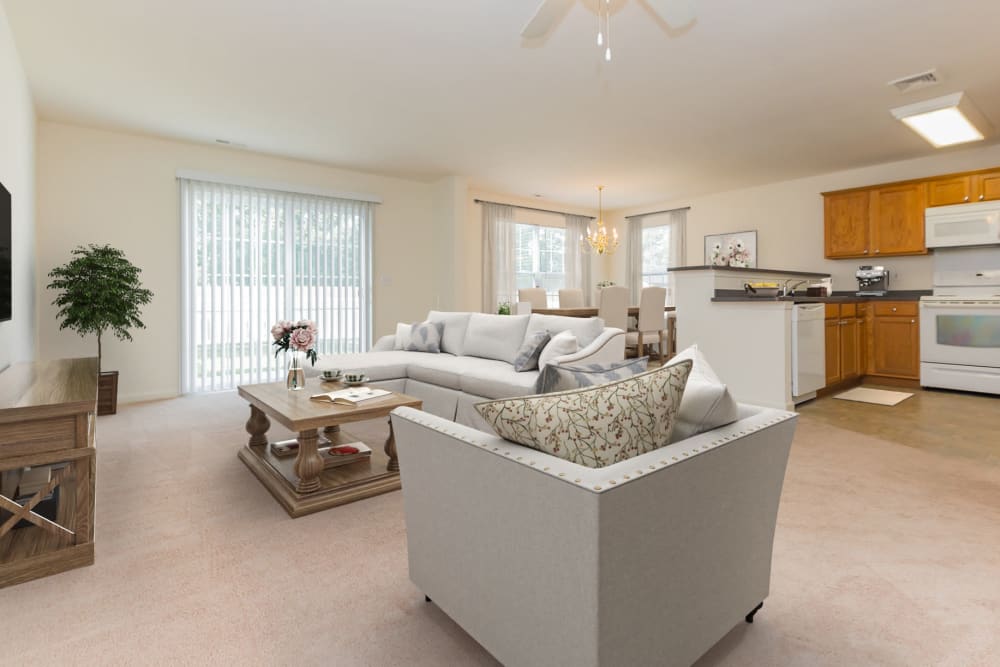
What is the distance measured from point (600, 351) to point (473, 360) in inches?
46.7

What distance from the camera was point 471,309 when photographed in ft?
23.7

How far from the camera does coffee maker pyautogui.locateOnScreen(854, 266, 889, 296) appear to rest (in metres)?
5.89

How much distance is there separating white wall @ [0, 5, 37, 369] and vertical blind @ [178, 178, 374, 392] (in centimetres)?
125

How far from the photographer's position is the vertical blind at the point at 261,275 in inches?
209

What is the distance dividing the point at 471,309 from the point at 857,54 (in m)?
5.01

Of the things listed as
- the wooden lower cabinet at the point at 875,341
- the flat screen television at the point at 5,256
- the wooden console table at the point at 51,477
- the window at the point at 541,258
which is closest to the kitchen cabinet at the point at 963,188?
the wooden lower cabinet at the point at 875,341

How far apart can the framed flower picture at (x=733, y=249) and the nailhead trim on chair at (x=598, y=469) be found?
6251 millimetres

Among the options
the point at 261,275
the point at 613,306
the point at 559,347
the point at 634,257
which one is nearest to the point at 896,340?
the point at 613,306

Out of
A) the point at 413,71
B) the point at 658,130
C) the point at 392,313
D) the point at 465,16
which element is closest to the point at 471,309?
the point at 392,313

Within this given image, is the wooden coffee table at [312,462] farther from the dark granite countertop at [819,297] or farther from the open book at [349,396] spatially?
the dark granite countertop at [819,297]

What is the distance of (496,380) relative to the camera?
3479 mm

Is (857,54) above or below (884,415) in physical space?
above

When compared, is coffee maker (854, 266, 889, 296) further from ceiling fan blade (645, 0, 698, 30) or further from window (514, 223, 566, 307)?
ceiling fan blade (645, 0, 698, 30)

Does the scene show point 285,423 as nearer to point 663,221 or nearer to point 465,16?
point 465,16
